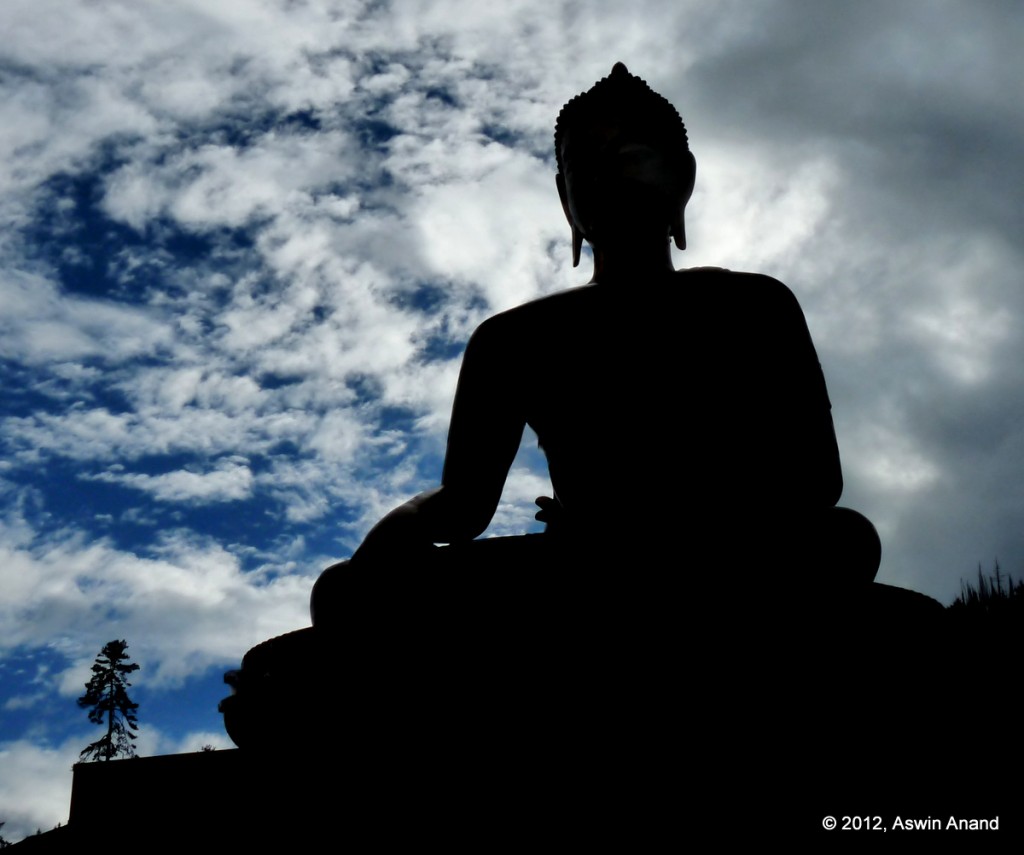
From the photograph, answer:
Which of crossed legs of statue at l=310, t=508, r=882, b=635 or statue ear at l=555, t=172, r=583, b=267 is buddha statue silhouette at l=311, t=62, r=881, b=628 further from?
statue ear at l=555, t=172, r=583, b=267

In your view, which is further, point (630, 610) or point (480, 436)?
point (480, 436)

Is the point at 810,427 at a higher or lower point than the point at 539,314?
lower

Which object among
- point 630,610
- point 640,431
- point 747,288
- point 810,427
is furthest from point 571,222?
point 630,610

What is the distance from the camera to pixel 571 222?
187 inches

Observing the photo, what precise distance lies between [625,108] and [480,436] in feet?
5.71

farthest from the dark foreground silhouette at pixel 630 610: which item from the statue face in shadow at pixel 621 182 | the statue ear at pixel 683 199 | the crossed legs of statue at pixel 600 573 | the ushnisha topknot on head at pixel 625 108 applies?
the ushnisha topknot on head at pixel 625 108

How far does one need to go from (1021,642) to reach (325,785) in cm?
216

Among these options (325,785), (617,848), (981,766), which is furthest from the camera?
(325,785)

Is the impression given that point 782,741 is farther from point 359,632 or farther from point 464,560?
point 359,632

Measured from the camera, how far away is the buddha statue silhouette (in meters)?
3.08

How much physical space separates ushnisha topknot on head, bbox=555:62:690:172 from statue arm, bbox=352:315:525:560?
1188mm

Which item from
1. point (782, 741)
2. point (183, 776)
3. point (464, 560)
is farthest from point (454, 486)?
point (782, 741)

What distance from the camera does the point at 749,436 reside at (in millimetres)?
3609

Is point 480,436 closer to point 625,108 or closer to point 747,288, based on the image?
point 747,288
